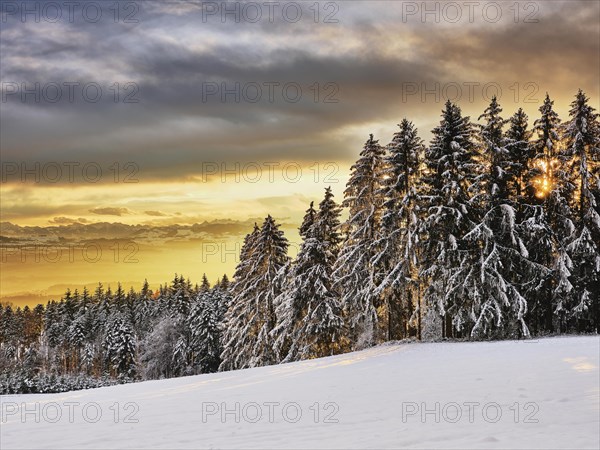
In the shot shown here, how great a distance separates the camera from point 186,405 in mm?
14867

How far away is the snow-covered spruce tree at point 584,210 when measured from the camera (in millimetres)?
27656

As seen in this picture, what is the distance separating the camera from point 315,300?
32.3 m

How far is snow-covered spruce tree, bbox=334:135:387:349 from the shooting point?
30.1m

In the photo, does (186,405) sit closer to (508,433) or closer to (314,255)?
(508,433)

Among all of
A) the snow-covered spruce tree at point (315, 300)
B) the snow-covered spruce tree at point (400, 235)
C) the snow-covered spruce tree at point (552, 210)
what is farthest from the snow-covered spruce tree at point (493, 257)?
the snow-covered spruce tree at point (315, 300)

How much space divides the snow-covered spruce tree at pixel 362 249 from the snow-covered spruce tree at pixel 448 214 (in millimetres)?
3401

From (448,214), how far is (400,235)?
3176mm

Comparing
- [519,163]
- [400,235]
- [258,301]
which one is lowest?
[258,301]

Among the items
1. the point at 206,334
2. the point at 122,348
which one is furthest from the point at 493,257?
the point at 122,348

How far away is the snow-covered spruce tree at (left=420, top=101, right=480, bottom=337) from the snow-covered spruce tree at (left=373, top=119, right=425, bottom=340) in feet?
2.59

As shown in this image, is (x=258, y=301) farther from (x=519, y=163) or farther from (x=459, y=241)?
(x=519, y=163)

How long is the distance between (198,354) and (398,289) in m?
46.0

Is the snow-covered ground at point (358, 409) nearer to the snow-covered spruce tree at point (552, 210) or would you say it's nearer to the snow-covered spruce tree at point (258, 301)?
the snow-covered spruce tree at point (552, 210)

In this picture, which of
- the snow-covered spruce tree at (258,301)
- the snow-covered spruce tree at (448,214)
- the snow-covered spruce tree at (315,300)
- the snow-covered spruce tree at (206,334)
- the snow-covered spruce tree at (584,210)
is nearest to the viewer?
the snow-covered spruce tree at (448,214)
